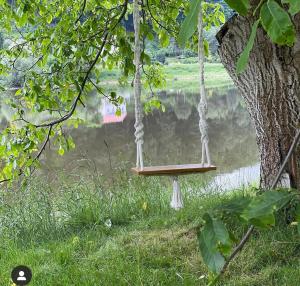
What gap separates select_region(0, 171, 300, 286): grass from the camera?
2.65 m

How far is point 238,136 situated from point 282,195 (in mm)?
11174

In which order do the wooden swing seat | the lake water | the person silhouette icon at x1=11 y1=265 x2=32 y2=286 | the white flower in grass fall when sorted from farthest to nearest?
the lake water
the white flower in grass
the wooden swing seat
the person silhouette icon at x1=11 y1=265 x2=32 y2=286

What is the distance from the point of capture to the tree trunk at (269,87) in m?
2.96

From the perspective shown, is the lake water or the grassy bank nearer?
the lake water

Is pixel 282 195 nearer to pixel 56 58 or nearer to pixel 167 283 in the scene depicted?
pixel 167 283

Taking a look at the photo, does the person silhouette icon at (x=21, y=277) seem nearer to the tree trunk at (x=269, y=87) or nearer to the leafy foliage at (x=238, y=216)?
the leafy foliage at (x=238, y=216)

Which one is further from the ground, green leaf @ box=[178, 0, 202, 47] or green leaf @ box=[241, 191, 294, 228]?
green leaf @ box=[178, 0, 202, 47]

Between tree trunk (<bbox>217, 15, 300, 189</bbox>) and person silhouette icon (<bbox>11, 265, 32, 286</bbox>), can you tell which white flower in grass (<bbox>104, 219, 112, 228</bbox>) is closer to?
tree trunk (<bbox>217, 15, 300, 189</bbox>)

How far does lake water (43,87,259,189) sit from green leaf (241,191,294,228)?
14.7 ft

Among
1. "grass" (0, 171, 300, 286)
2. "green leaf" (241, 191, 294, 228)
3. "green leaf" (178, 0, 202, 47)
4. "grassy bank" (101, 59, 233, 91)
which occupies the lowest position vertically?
"grass" (0, 171, 300, 286)

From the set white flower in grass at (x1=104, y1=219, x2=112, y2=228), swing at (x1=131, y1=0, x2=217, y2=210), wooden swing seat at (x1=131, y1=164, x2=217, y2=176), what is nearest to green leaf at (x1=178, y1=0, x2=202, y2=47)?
swing at (x1=131, y1=0, x2=217, y2=210)

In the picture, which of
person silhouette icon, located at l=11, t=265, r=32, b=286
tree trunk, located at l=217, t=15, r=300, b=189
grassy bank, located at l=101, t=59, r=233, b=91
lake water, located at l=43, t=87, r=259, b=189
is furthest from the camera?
grassy bank, located at l=101, t=59, r=233, b=91

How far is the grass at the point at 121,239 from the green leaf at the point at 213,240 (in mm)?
1183

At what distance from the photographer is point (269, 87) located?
10.0 feet
